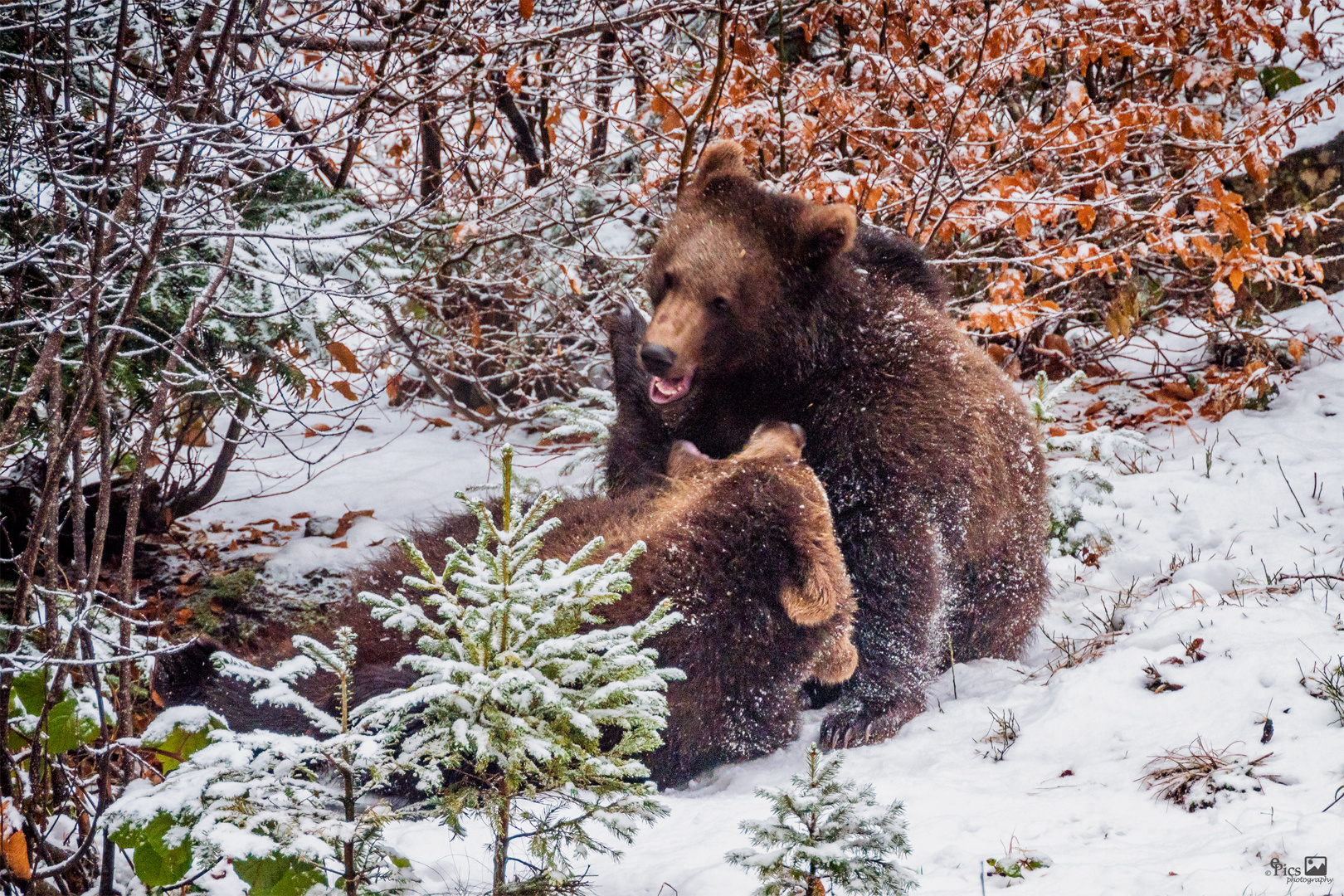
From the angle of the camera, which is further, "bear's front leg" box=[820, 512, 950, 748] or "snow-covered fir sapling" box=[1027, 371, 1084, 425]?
"snow-covered fir sapling" box=[1027, 371, 1084, 425]

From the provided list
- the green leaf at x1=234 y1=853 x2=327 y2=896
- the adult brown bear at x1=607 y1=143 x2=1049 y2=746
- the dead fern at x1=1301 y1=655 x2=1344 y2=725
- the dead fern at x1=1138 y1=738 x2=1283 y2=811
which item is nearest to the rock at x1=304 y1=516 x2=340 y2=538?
the adult brown bear at x1=607 y1=143 x2=1049 y2=746

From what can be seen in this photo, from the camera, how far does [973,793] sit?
2.84m

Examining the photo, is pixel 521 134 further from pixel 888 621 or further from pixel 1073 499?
pixel 888 621

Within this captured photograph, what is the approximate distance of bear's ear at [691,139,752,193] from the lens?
12.0ft

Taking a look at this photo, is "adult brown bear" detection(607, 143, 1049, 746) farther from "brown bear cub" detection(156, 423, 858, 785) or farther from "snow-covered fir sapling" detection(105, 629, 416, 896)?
"snow-covered fir sapling" detection(105, 629, 416, 896)

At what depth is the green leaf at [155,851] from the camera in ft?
6.42

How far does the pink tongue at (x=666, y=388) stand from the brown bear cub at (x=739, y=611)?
0.35 m

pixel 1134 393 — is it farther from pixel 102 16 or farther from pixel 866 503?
pixel 102 16

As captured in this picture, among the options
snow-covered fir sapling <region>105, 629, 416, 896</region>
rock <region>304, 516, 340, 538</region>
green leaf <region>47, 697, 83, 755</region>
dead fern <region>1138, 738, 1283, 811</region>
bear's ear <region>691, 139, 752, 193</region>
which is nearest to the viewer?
snow-covered fir sapling <region>105, 629, 416, 896</region>

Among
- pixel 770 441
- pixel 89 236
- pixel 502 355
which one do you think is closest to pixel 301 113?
pixel 502 355

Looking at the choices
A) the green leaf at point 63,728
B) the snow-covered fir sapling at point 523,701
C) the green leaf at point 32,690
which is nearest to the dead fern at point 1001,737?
the snow-covered fir sapling at point 523,701

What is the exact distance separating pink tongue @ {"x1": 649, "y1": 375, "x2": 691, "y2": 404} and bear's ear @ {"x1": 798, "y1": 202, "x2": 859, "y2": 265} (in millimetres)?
610

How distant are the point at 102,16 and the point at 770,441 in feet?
9.65

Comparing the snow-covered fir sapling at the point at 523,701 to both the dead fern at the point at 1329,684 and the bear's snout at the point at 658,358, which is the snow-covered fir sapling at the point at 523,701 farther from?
the dead fern at the point at 1329,684
